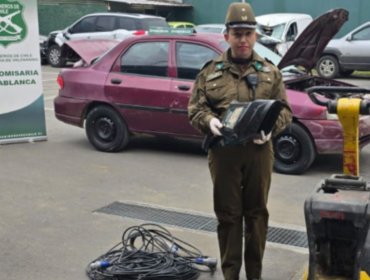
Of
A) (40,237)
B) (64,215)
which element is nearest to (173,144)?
(64,215)

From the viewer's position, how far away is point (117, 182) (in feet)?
21.0

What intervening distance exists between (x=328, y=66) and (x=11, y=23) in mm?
11163

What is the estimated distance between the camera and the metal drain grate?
479 cm

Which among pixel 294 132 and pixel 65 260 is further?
pixel 294 132

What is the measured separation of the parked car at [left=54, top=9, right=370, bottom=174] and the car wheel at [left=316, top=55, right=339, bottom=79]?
32.5 ft

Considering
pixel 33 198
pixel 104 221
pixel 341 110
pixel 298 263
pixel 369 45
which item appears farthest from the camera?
pixel 369 45

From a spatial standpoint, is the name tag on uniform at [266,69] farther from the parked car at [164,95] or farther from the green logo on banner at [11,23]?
the green logo on banner at [11,23]

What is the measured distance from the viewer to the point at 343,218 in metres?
2.76

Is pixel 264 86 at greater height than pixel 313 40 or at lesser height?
lesser

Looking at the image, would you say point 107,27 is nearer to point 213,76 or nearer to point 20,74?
point 20,74

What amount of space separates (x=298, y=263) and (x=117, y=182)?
2.67 m

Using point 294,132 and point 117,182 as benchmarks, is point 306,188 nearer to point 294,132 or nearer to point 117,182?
point 294,132

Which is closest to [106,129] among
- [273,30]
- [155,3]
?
[273,30]

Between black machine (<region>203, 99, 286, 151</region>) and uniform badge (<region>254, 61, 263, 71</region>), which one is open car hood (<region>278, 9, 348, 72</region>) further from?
black machine (<region>203, 99, 286, 151</region>)
